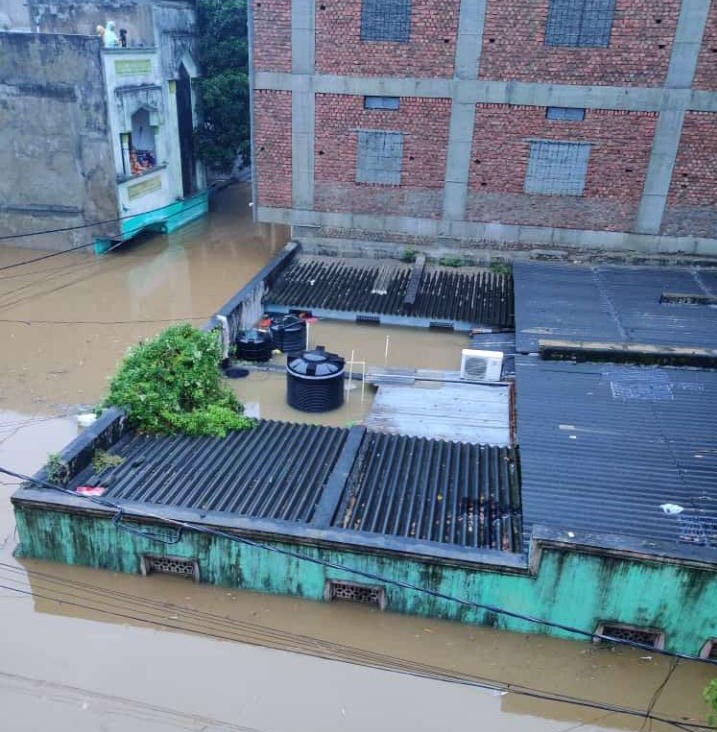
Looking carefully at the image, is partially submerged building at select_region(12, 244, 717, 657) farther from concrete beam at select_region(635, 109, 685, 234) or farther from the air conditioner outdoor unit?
concrete beam at select_region(635, 109, 685, 234)

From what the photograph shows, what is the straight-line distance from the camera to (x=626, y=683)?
7.31 m

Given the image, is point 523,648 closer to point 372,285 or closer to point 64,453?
point 64,453

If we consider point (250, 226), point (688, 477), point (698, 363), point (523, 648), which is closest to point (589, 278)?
point (698, 363)

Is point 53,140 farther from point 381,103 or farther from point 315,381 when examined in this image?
point 315,381

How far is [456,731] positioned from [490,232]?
42.4 ft

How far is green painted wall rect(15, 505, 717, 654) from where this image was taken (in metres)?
7.02

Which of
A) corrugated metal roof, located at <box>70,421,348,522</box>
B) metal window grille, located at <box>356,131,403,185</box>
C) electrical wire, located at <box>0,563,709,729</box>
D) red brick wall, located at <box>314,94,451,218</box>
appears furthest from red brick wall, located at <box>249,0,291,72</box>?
electrical wire, located at <box>0,563,709,729</box>

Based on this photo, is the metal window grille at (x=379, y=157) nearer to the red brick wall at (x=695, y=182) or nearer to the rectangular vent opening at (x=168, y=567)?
the red brick wall at (x=695, y=182)

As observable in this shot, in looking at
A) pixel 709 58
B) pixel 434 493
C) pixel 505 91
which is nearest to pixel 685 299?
pixel 709 58

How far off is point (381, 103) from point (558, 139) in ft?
14.4

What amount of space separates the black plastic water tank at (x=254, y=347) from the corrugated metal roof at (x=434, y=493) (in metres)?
4.41

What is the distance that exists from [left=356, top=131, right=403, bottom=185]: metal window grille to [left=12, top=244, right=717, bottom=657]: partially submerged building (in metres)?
7.64

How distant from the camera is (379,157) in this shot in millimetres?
17203

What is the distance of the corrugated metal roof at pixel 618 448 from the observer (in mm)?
7488
